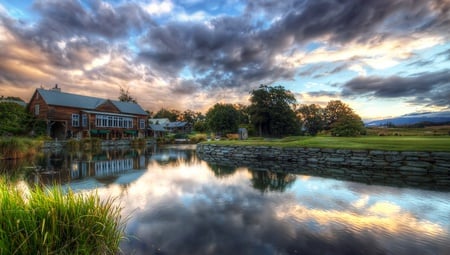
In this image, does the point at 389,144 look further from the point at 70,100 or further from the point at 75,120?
the point at 70,100

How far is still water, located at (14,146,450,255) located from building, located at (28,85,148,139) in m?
31.9

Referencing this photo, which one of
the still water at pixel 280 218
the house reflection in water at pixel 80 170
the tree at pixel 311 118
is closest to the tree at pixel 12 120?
the house reflection in water at pixel 80 170

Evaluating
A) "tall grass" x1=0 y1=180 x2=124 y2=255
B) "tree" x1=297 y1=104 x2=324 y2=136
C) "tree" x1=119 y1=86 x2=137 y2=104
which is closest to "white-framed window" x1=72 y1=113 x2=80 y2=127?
"tree" x1=119 y1=86 x2=137 y2=104

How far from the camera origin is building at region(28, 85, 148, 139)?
113 ft

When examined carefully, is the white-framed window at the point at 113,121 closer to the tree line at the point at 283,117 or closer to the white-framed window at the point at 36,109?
the white-framed window at the point at 36,109

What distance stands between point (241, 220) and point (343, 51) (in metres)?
18.4

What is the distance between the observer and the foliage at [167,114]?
323 feet

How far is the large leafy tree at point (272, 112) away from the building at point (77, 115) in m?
25.4

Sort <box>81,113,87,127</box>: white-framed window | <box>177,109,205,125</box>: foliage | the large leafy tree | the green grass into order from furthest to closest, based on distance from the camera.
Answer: <box>177,109,205,125</box>: foliage, the large leafy tree, <box>81,113,87,127</box>: white-framed window, the green grass

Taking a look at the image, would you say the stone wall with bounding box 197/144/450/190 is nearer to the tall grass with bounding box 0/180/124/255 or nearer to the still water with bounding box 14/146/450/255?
the still water with bounding box 14/146/450/255

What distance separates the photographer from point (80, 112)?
37250mm

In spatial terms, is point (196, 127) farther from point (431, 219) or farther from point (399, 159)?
point (431, 219)

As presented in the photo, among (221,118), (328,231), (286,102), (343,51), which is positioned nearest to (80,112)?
(221,118)

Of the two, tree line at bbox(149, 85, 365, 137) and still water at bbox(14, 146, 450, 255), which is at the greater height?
tree line at bbox(149, 85, 365, 137)
